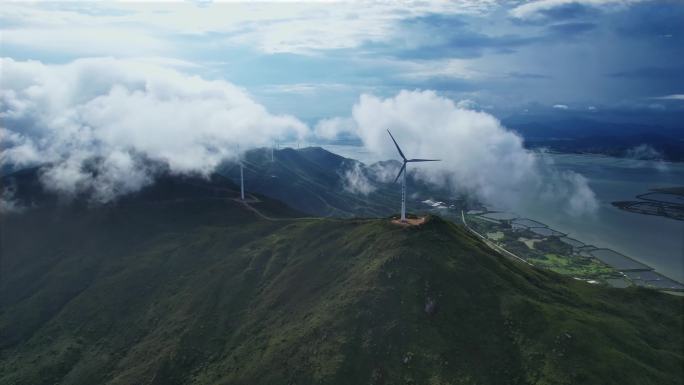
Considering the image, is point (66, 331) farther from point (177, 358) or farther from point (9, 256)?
point (9, 256)

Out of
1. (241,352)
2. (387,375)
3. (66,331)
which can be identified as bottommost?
(66,331)

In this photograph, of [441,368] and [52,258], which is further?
[52,258]

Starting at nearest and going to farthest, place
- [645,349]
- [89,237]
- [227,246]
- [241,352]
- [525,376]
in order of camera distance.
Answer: [525,376]
[645,349]
[241,352]
[227,246]
[89,237]

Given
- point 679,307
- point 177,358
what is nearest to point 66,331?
point 177,358

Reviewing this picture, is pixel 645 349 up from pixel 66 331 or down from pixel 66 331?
up

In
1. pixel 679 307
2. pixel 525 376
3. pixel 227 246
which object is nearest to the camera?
pixel 525 376

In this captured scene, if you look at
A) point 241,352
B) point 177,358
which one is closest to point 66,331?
point 177,358

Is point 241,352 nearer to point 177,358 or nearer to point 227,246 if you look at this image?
point 177,358
